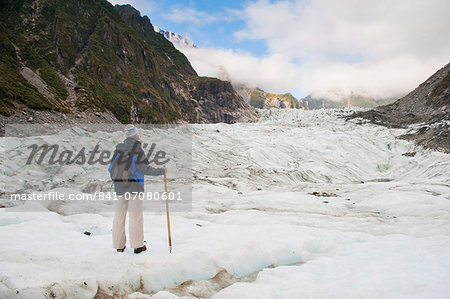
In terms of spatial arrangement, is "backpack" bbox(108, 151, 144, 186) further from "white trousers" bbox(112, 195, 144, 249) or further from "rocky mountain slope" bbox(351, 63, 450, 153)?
"rocky mountain slope" bbox(351, 63, 450, 153)

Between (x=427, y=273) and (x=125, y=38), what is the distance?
3426 inches

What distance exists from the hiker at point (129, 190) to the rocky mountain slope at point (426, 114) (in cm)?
3238

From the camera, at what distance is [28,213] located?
638cm

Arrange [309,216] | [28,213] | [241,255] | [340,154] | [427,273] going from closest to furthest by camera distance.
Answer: [427,273] < [241,255] < [28,213] < [309,216] < [340,154]

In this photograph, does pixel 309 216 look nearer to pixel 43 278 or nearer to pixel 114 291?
pixel 114 291

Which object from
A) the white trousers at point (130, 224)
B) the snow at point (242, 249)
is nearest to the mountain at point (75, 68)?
the snow at point (242, 249)

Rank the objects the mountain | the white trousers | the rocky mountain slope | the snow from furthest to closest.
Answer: the mountain → the rocky mountain slope → the white trousers → the snow

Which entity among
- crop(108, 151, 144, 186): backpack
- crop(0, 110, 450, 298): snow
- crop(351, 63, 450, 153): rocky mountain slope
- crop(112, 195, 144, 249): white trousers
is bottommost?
crop(0, 110, 450, 298): snow

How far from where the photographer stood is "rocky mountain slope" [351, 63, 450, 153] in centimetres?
3058

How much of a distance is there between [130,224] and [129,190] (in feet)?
1.90

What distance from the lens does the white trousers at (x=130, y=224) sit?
4.36m

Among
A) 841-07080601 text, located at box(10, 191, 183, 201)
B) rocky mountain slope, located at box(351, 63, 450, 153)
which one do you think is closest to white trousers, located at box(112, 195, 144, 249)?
841-07080601 text, located at box(10, 191, 183, 201)

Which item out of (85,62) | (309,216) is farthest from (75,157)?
(85,62)

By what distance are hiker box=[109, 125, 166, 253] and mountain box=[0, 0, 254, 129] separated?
2867cm
